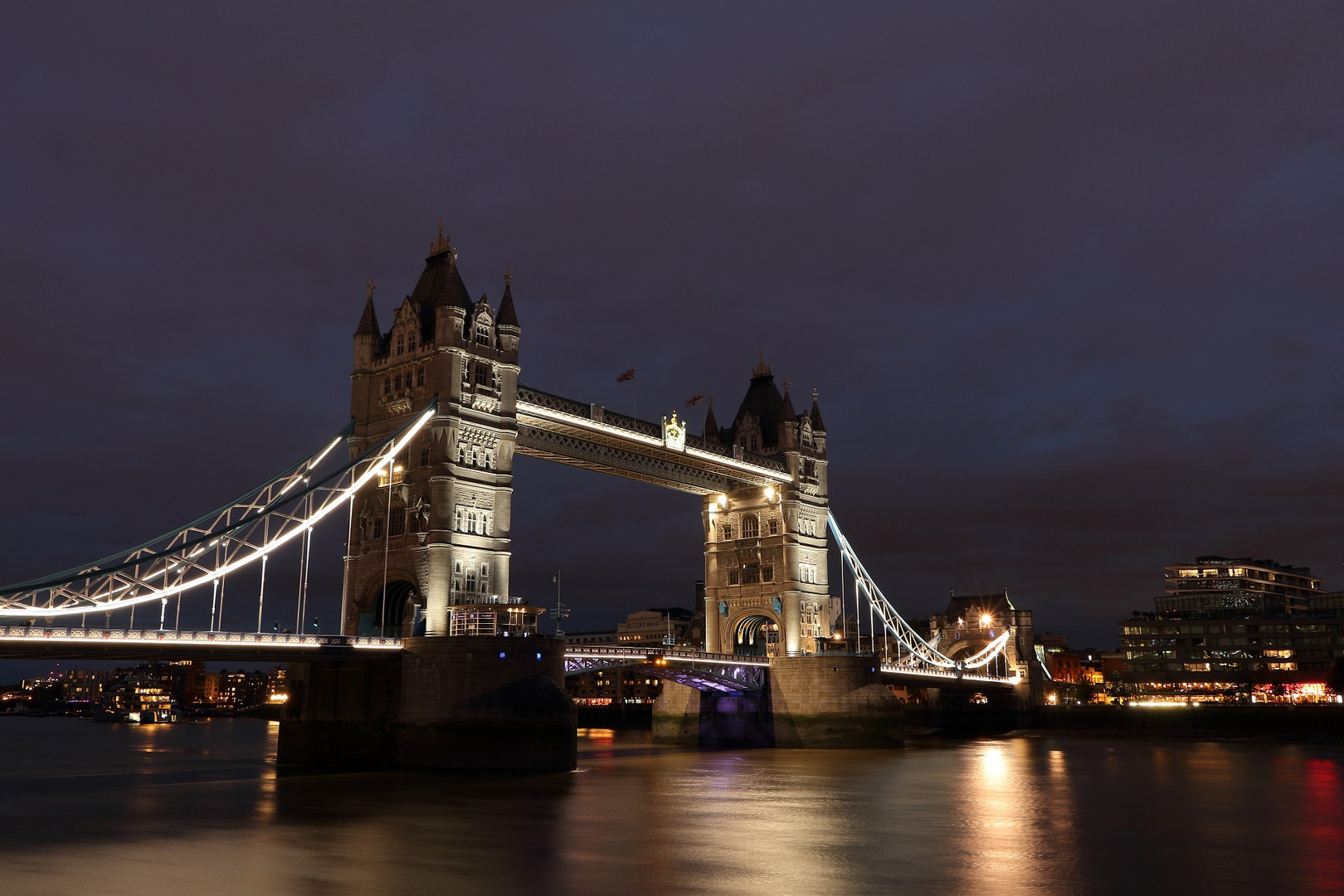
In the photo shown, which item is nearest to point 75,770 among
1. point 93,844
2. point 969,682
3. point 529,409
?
point 529,409

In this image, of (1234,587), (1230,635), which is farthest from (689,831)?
(1234,587)

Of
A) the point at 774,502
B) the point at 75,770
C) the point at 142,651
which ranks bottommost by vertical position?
the point at 75,770

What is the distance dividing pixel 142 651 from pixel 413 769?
12.1 m

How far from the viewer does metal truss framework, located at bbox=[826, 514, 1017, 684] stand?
87250 mm

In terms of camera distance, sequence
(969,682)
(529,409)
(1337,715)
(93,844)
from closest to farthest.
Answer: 1. (93,844)
2. (529,409)
3. (1337,715)
4. (969,682)

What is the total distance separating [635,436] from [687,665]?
14304mm

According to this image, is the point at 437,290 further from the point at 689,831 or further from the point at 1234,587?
the point at 1234,587

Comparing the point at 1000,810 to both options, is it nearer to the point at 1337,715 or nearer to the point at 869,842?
the point at 869,842

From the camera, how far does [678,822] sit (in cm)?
3475

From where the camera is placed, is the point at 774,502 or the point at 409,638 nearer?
the point at 409,638

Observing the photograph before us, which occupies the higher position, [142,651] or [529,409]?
[529,409]

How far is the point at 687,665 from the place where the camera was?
6931 cm

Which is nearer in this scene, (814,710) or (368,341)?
(368,341)

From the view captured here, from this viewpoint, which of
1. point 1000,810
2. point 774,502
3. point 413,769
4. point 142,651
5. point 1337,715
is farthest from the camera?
point 1337,715
